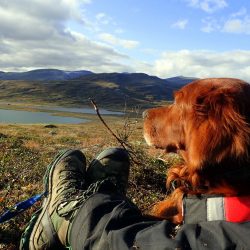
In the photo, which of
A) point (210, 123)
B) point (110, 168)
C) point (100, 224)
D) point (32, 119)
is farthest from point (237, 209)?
point (32, 119)

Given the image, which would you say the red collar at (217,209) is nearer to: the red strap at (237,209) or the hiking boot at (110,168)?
the red strap at (237,209)

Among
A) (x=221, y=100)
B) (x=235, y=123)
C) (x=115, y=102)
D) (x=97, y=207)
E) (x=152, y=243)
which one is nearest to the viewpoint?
(x=152, y=243)

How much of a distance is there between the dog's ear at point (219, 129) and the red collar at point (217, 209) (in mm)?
248

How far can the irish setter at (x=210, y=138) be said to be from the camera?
261cm

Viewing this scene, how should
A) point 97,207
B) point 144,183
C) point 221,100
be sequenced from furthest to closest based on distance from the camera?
1. point 144,183
2. point 97,207
3. point 221,100

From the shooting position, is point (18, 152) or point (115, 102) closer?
point (18, 152)

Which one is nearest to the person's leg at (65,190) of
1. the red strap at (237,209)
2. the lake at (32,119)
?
the red strap at (237,209)

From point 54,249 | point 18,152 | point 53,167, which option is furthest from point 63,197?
point 18,152

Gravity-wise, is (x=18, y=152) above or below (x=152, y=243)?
below

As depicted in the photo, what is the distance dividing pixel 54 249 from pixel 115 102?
183 meters

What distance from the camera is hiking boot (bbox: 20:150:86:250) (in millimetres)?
3586

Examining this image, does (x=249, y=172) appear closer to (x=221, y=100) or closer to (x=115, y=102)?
(x=221, y=100)

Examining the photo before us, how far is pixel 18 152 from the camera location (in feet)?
35.7

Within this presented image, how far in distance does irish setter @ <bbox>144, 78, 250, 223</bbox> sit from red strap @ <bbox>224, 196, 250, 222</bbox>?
0.07 metres
